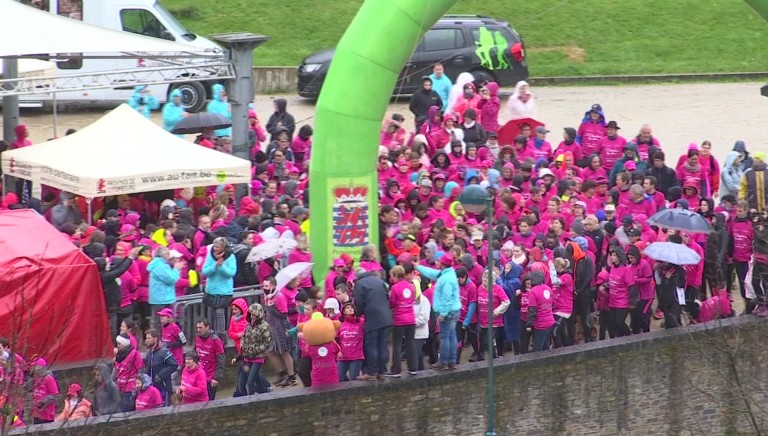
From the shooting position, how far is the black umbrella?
2197cm

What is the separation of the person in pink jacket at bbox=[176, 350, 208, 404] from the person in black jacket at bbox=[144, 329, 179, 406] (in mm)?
185

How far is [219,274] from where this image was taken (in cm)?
1627

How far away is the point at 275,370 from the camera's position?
16344mm

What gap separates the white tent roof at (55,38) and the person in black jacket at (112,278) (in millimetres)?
4509

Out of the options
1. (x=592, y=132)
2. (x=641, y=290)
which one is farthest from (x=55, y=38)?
(x=641, y=290)

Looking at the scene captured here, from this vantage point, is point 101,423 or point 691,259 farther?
point 691,259

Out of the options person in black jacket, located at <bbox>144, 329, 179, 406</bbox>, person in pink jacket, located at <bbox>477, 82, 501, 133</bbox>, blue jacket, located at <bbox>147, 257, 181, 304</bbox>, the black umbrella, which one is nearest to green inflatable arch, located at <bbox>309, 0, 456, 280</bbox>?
blue jacket, located at <bbox>147, 257, 181, 304</bbox>

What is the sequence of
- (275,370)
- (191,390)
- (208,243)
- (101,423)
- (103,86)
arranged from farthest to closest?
1. (103,86)
2. (208,243)
3. (275,370)
4. (191,390)
5. (101,423)

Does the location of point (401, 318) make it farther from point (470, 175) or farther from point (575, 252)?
point (470, 175)

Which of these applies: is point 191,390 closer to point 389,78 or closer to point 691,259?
point 389,78

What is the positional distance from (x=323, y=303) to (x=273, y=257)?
1.72 metres

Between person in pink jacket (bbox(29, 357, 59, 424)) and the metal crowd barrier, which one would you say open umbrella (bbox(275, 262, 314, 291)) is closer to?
the metal crowd barrier

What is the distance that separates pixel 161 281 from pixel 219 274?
2.14 ft

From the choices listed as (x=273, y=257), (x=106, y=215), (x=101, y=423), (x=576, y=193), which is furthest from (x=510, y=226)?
(x=101, y=423)
